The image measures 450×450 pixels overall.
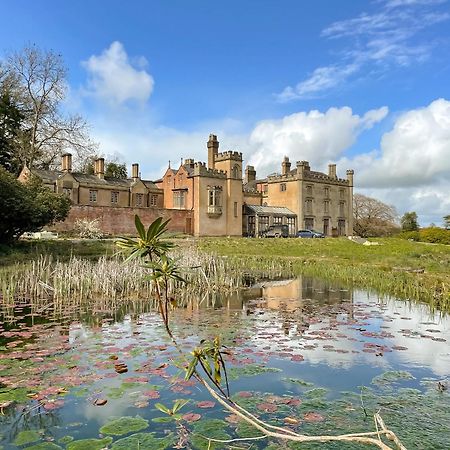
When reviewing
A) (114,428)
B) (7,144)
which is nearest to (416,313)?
(114,428)

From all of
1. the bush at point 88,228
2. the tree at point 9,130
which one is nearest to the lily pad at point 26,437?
the bush at point 88,228

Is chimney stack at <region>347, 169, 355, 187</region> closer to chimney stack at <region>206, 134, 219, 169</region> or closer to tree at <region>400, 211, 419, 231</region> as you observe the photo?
tree at <region>400, 211, 419, 231</region>

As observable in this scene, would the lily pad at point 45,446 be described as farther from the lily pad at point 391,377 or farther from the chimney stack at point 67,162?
the chimney stack at point 67,162

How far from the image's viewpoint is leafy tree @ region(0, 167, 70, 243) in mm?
20906

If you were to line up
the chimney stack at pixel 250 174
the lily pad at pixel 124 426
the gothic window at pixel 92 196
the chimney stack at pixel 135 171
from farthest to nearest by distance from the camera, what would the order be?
the chimney stack at pixel 250 174
the chimney stack at pixel 135 171
the gothic window at pixel 92 196
the lily pad at pixel 124 426

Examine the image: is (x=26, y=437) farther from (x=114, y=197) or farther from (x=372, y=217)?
(x=372, y=217)

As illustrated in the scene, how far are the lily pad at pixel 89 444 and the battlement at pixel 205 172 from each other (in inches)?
1639

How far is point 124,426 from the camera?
16.1 ft

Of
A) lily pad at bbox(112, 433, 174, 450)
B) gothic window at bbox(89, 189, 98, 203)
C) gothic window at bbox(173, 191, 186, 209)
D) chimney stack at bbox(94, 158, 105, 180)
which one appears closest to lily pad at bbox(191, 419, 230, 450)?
lily pad at bbox(112, 433, 174, 450)

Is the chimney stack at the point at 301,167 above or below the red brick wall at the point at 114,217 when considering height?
above

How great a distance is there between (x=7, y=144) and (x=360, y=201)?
4754 centimetres

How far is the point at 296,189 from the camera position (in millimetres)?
54812

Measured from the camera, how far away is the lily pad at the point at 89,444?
442 centimetres

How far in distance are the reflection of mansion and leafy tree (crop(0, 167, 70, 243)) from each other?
13.1m
